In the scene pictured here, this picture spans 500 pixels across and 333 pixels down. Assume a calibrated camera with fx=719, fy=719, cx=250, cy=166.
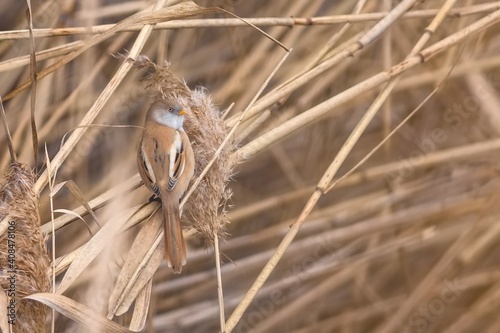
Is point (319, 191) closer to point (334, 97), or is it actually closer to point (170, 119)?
point (334, 97)

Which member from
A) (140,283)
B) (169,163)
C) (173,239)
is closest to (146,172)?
(169,163)

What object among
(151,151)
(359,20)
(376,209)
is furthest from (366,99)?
(151,151)

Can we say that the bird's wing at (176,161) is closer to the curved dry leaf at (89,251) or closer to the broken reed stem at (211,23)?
the curved dry leaf at (89,251)

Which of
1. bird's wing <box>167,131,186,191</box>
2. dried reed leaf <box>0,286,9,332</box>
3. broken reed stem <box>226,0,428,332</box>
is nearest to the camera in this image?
dried reed leaf <box>0,286,9,332</box>

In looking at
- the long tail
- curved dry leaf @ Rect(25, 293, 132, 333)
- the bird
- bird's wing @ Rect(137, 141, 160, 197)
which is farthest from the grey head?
curved dry leaf @ Rect(25, 293, 132, 333)

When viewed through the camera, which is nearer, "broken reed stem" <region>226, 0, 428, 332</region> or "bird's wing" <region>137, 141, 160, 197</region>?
"broken reed stem" <region>226, 0, 428, 332</region>

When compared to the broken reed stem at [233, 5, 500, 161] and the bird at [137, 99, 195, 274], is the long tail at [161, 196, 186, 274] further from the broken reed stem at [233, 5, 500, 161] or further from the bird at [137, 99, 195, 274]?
the broken reed stem at [233, 5, 500, 161]

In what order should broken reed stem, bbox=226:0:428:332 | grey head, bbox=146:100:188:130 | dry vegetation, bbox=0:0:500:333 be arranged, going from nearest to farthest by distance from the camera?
broken reed stem, bbox=226:0:428:332 < grey head, bbox=146:100:188:130 < dry vegetation, bbox=0:0:500:333
